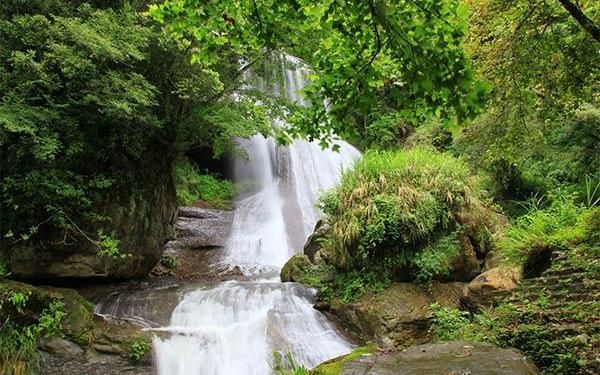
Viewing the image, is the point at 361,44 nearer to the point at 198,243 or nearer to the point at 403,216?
the point at 403,216

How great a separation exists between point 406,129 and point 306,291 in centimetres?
1289

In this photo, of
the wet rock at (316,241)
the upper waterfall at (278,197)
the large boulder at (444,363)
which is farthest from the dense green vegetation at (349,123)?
the upper waterfall at (278,197)

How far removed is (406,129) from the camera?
19453 mm

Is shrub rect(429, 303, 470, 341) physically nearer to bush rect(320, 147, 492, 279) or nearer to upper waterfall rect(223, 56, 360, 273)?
bush rect(320, 147, 492, 279)

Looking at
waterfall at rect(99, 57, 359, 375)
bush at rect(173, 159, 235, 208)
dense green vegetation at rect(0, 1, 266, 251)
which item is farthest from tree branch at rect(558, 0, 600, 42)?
bush at rect(173, 159, 235, 208)

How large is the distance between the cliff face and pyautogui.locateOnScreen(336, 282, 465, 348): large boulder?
3.64m

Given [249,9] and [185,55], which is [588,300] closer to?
[249,9]

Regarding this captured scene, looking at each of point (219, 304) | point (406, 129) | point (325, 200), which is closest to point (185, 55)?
point (325, 200)

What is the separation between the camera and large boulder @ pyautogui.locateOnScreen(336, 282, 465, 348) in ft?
21.8

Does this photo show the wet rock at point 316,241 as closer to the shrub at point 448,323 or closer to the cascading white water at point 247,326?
the cascading white water at point 247,326

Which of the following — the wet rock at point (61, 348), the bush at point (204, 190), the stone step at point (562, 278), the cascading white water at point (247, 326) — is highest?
the bush at point (204, 190)

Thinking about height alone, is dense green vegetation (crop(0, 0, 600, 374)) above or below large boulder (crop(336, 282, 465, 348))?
above

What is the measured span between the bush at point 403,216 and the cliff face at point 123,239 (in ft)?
11.2

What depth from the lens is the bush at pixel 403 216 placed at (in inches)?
304
